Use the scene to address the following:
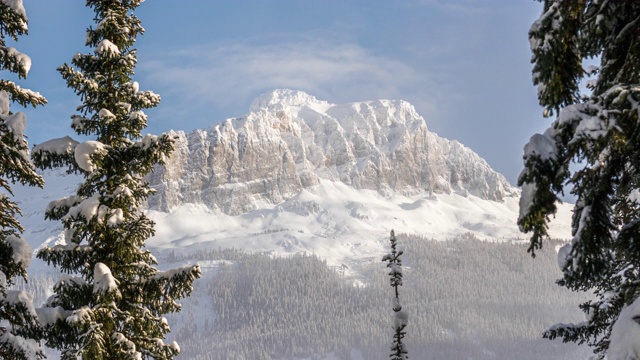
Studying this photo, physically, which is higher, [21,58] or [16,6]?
[16,6]

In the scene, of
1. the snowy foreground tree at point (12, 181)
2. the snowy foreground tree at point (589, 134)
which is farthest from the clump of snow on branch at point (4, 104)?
the snowy foreground tree at point (589, 134)

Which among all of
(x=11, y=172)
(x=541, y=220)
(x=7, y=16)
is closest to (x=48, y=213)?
(x=11, y=172)

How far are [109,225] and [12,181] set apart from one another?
93.6 inches

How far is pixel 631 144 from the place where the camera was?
19.5ft

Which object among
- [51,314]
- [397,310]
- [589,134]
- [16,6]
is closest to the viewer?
[589,134]

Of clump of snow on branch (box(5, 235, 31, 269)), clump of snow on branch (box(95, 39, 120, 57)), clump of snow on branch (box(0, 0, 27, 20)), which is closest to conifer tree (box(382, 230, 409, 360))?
clump of snow on branch (box(95, 39, 120, 57))

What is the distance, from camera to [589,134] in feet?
19.0

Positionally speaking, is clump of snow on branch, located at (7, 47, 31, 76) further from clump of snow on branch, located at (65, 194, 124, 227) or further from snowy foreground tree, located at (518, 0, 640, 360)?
snowy foreground tree, located at (518, 0, 640, 360)

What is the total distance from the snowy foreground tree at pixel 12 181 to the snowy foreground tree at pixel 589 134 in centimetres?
887

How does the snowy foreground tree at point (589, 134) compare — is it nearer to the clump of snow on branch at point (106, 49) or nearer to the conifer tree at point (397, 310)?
the clump of snow on branch at point (106, 49)

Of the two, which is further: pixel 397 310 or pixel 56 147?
pixel 397 310

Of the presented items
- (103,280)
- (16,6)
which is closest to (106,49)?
(16,6)

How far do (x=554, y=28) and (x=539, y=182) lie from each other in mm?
1749

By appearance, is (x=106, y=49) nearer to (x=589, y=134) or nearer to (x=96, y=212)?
(x=96, y=212)
